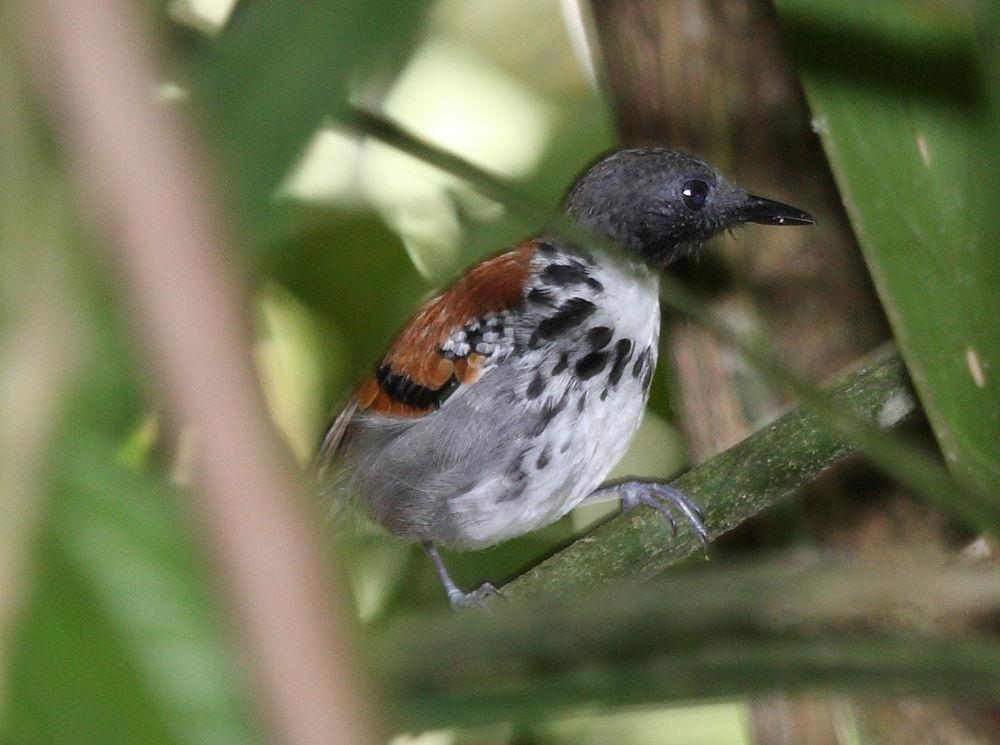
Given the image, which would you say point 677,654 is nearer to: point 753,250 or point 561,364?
point 561,364

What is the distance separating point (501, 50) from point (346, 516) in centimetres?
180

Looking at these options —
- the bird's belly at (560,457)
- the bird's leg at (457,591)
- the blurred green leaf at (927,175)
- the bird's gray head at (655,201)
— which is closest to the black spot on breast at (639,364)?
the bird's belly at (560,457)

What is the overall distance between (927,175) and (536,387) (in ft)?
4.00

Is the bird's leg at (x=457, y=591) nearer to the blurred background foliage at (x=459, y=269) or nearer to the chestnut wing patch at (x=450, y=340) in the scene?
the blurred background foliage at (x=459, y=269)


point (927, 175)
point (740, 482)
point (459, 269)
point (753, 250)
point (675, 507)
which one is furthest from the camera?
point (459, 269)

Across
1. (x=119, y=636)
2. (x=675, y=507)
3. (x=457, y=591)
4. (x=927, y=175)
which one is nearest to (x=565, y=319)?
(x=675, y=507)

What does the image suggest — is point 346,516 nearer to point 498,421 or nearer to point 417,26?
point 498,421

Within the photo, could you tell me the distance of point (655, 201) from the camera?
3.16 meters

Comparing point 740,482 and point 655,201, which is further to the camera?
point 655,201

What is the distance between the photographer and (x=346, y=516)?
9.77ft

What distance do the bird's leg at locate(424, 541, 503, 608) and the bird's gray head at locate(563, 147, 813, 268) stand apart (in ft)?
3.06

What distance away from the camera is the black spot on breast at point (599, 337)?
2.70 metres

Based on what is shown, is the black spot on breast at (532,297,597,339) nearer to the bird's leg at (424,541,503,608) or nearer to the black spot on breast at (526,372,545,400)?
the black spot on breast at (526,372,545,400)

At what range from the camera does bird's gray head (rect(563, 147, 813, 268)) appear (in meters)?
3.01
